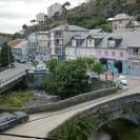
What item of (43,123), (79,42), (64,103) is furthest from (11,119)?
(79,42)

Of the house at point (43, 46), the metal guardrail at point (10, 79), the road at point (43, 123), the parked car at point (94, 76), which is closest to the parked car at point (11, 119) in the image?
the road at point (43, 123)

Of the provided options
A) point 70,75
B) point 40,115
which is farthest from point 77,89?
point 40,115

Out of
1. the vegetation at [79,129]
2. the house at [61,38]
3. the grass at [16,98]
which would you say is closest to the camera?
the vegetation at [79,129]

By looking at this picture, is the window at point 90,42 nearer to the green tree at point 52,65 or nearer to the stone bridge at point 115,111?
the green tree at point 52,65

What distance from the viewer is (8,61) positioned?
249 ft

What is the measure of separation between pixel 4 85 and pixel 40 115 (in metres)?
21.8

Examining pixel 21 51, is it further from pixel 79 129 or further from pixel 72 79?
pixel 79 129

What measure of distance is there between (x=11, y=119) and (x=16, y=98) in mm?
22677

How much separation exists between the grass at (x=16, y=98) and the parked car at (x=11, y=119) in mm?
15186

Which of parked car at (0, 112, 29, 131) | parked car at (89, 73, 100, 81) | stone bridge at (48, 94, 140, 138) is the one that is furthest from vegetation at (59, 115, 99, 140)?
parked car at (89, 73, 100, 81)

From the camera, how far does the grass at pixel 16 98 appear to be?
43.6 metres

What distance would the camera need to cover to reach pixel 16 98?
48594 millimetres

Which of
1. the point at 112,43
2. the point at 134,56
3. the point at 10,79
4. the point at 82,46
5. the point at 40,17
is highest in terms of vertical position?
the point at 40,17

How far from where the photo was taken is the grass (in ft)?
143
